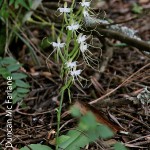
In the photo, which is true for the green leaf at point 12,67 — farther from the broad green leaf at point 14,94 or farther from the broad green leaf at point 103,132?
the broad green leaf at point 103,132

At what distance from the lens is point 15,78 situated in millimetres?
1879

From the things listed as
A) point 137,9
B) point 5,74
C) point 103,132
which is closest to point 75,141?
point 103,132

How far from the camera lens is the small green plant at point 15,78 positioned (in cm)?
183

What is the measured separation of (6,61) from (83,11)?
0.76m

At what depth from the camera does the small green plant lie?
183 cm

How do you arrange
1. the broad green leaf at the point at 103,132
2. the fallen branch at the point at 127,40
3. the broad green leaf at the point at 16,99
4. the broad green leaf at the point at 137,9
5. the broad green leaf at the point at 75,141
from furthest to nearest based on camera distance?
1. the broad green leaf at the point at 137,9
2. the fallen branch at the point at 127,40
3. the broad green leaf at the point at 16,99
4. the broad green leaf at the point at 75,141
5. the broad green leaf at the point at 103,132

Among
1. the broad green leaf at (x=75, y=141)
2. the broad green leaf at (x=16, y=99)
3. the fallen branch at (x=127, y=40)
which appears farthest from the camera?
the fallen branch at (x=127, y=40)

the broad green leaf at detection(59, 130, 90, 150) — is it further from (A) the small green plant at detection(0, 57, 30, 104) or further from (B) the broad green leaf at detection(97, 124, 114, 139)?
(A) the small green plant at detection(0, 57, 30, 104)

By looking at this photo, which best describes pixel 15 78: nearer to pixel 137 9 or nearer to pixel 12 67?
pixel 12 67

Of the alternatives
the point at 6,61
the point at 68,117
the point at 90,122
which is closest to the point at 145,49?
the point at 68,117

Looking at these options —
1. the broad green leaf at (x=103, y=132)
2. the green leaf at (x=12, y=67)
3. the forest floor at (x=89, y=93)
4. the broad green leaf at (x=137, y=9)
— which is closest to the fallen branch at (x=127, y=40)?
the forest floor at (x=89, y=93)

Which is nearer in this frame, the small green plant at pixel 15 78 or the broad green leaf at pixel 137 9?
the small green plant at pixel 15 78

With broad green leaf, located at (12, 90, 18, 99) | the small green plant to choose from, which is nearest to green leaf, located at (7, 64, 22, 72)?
the small green plant

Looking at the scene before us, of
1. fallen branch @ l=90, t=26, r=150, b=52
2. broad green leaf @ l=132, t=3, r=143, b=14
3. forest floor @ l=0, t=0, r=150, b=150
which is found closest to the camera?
forest floor @ l=0, t=0, r=150, b=150
